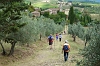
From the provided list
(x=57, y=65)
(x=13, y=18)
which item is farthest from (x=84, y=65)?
(x=13, y=18)

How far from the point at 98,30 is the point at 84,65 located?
139cm

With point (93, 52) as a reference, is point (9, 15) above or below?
below

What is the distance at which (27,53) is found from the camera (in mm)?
24078

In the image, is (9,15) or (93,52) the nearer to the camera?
(93,52)

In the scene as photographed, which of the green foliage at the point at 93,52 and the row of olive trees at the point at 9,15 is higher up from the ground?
the green foliage at the point at 93,52

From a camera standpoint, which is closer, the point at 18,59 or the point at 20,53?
the point at 18,59

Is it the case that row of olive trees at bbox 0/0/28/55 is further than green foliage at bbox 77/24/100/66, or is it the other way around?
row of olive trees at bbox 0/0/28/55

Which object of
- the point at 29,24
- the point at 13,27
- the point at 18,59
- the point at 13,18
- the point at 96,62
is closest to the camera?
the point at 96,62

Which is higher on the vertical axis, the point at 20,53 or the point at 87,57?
the point at 87,57

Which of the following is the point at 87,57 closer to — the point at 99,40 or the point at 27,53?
the point at 99,40

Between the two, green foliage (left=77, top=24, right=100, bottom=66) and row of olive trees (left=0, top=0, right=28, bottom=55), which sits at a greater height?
green foliage (left=77, top=24, right=100, bottom=66)

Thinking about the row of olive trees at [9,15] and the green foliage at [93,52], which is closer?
the green foliage at [93,52]


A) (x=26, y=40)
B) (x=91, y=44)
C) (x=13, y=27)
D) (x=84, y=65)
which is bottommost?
(x=26, y=40)

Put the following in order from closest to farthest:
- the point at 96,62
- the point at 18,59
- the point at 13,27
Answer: the point at 96,62, the point at 13,27, the point at 18,59
